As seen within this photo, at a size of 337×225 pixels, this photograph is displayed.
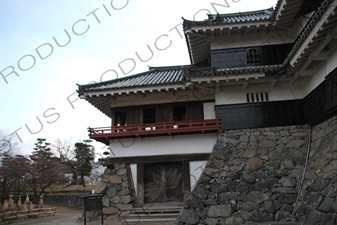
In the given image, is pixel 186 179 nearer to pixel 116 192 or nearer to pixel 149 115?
pixel 116 192

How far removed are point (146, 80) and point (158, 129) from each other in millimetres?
2954

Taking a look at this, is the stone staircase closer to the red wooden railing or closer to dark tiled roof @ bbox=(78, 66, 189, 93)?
the red wooden railing

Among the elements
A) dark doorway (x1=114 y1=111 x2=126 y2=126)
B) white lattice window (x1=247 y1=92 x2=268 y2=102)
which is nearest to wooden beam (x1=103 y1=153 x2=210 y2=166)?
dark doorway (x1=114 y1=111 x2=126 y2=126)

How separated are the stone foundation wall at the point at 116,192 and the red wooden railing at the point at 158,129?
1.45 metres

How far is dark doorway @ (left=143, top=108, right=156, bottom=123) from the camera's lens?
12.1 metres

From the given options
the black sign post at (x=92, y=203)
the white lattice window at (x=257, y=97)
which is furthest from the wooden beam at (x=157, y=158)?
the white lattice window at (x=257, y=97)

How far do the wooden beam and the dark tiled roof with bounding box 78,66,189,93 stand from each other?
10.3ft

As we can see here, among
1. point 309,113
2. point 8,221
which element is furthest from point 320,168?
point 8,221

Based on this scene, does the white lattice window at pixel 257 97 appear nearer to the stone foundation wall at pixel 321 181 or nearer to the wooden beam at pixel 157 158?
the stone foundation wall at pixel 321 181

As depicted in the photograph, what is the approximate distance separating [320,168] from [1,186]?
3142cm

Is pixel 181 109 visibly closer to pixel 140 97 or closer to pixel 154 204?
pixel 140 97

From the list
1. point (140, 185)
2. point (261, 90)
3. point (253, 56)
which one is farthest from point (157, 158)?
point (253, 56)

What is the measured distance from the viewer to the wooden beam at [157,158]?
1091 cm

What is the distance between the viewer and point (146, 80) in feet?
41.8
